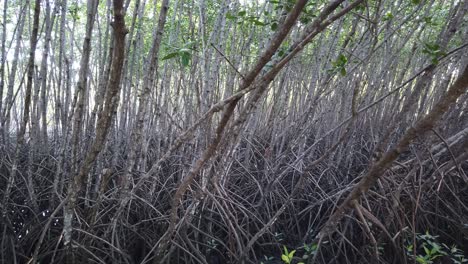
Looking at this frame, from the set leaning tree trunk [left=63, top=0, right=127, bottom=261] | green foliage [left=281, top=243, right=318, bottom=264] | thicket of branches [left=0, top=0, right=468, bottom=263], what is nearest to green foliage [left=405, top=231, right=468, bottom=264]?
thicket of branches [left=0, top=0, right=468, bottom=263]

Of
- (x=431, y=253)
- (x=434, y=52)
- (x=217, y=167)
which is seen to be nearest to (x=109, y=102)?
(x=434, y=52)

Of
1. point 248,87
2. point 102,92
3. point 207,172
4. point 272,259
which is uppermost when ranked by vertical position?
point 248,87

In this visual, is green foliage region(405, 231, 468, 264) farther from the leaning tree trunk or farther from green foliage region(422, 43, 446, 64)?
the leaning tree trunk

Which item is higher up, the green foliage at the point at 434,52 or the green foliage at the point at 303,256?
the green foliage at the point at 434,52

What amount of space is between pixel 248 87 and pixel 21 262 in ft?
5.88

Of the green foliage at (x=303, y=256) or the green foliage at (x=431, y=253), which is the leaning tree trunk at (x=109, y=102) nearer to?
the green foliage at (x=303, y=256)

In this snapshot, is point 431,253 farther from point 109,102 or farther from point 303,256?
point 109,102

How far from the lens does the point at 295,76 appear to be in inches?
159

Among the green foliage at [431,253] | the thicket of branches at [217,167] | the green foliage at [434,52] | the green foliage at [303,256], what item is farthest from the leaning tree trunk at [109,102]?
the green foliage at [431,253]

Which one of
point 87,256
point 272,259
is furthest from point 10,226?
point 272,259

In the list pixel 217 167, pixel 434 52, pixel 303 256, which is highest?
pixel 434 52

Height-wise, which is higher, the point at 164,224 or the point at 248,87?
the point at 248,87

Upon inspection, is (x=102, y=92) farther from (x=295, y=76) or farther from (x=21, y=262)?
(x=295, y=76)

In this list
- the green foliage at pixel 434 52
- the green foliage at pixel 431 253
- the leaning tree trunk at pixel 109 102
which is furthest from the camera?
the green foliage at pixel 431 253
